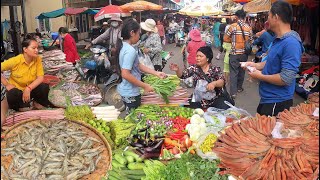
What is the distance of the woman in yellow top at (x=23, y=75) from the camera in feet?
18.0

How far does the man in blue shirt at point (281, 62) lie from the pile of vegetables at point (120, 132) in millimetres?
1879

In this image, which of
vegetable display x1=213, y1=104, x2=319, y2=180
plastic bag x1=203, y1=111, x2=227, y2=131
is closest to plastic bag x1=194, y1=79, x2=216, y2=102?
plastic bag x1=203, y1=111, x2=227, y2=131

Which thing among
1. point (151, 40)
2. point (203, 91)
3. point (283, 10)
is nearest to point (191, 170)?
point (283, 10)

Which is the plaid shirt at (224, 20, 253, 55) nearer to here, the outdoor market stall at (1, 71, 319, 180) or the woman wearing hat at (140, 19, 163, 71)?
the woman wearing hat at (140, 19, 163, 71)

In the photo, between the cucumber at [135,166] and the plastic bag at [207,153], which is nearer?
the plastic bag at [207,153]

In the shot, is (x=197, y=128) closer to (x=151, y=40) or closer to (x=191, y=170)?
(x=191, y=170)

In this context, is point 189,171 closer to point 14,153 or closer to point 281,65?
point 281,65

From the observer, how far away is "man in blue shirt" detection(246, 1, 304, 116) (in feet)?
11.4

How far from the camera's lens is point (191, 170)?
3338 millimetres

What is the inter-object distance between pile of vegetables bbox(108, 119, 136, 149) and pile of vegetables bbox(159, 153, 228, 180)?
3.67ft

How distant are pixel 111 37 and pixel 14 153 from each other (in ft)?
19.2

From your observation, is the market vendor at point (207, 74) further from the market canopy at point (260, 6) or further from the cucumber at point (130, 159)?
the market canopy at point (260, 6)

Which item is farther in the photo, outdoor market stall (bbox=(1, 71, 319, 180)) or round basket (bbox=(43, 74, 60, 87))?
round basket (bbox=(43, 74, 60, 87))

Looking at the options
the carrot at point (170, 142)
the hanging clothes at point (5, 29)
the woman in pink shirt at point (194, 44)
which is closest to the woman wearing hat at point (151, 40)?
the woman in pink shirt at point (194, 44)
